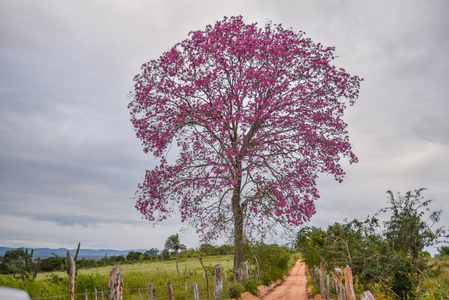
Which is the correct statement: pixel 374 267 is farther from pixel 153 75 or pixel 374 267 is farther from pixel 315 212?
pixel 153 75

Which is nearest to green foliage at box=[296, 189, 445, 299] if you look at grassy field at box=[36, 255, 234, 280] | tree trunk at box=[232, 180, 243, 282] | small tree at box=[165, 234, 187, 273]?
tree trunk at box=[232, 180, 243, 282]

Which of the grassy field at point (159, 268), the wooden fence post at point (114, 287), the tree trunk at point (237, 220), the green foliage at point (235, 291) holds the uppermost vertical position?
the tree trunk at point (237, 220)

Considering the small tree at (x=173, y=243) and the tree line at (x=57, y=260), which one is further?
the small tree at (x=173, y=243)


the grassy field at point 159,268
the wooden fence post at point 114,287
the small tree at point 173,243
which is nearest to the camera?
the wooden fence post at point 114,287

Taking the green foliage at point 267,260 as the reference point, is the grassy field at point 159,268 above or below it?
below

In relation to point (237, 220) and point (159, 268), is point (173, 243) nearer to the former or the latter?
point (159, 268)

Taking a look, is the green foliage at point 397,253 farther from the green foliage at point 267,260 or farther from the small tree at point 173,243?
the small tree at point 173,243

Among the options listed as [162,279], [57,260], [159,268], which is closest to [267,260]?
[162,279]

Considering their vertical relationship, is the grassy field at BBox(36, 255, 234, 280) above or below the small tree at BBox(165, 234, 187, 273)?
below

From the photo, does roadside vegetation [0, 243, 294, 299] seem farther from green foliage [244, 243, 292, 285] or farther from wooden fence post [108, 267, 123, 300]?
wooden fence post [108, 267, 123, 300]

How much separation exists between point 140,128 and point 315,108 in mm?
8947

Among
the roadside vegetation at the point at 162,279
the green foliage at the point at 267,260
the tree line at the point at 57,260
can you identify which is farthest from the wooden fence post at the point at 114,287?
the green foliage at the point at 267,260

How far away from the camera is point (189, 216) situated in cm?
1761

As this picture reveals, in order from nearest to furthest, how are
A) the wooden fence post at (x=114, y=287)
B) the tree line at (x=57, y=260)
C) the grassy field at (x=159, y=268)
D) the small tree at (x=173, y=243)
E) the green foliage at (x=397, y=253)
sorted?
1. the wooden fence post at (x=114, y=287)
2. the green foliage at (x=397, y=253)
3. the tree line at (x=57, y=260)
4. the grassy field at (x=159, y=268)
5. the small tree at (x=173, y=243)
